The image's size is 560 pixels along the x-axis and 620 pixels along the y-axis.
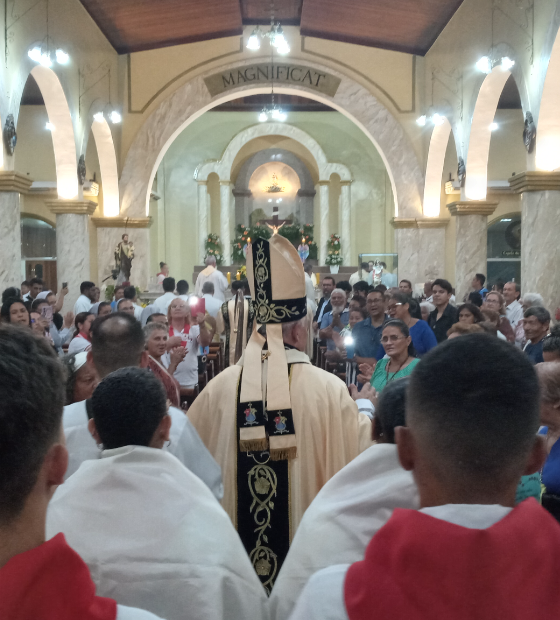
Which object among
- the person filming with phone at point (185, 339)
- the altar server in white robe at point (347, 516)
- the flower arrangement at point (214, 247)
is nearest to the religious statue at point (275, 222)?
the flower arrangement at point (214, 247)

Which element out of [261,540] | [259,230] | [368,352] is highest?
[259,230]

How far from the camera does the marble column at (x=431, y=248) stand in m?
15.3

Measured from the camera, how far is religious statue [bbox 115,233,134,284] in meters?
14.7

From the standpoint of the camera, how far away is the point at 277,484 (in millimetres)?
2879

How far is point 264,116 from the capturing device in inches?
604

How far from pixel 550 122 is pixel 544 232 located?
4.78 ft

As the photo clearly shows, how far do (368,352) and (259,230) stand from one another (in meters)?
15.5

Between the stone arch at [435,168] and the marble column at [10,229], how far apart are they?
8.81m

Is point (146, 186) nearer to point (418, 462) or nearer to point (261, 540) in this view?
point (261, 540)

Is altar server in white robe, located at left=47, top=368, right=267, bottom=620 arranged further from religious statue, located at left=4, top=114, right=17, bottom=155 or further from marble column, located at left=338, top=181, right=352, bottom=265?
marble column, located at left=338, top=181, right=352, bottom=265

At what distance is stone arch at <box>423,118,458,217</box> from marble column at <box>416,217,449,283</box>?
0.23 m

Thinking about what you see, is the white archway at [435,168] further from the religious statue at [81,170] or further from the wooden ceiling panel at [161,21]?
the religious statue at [81,170]

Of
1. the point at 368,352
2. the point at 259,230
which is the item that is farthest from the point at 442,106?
the point at 368,352

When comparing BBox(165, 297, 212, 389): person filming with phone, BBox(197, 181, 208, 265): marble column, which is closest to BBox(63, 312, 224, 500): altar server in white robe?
BBox(165, 297, 212, 389): person filming with phone
